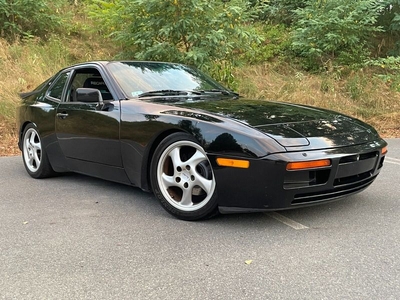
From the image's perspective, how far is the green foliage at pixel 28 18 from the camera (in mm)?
11688

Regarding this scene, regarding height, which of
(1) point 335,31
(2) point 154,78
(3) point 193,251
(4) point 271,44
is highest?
(1) point 335,31

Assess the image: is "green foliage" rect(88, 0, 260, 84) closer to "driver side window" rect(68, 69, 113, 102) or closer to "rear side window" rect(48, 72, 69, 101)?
"rear side window" rect(48, 72, 69, 101)

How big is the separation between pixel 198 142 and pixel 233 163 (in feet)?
1.14

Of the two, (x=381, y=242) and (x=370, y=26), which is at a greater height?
(x=370, y=26)

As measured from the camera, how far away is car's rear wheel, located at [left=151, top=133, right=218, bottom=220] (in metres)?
3.28

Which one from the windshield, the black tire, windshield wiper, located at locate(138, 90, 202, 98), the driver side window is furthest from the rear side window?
windshield wiper, located at locate(138, 90, 202, 98)

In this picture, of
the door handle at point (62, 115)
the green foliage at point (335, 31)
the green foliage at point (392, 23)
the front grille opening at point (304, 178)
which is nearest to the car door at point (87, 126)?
the door handle at point (62, 115)

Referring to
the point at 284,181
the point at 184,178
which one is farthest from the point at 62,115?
the point at 284,181

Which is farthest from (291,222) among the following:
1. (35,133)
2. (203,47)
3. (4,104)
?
(4,104)

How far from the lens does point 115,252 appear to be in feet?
9.31

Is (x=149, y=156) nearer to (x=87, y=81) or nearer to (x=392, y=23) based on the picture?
(x=87, y=81)

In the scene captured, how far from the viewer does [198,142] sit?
3244 mm

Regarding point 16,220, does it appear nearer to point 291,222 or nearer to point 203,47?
point 291,222

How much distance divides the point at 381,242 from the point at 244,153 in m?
1.12
